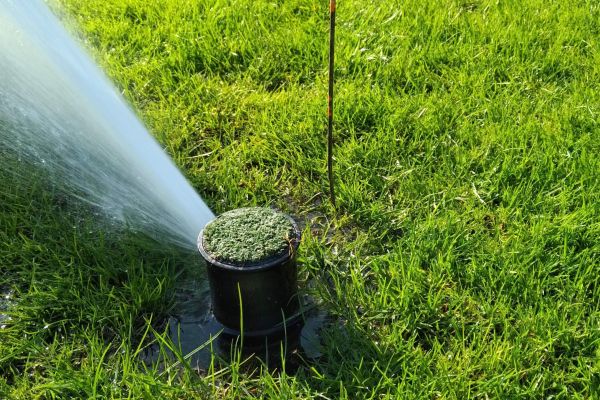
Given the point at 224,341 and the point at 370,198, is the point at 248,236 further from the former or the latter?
the point at 370,198

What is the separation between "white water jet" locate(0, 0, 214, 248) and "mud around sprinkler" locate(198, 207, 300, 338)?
1.37 ft

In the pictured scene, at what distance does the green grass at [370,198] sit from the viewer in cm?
238

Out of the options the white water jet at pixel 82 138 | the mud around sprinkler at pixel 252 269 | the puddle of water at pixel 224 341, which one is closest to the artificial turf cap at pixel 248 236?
the mud around sprinkler at pixel 252 269

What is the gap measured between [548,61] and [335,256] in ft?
5.79

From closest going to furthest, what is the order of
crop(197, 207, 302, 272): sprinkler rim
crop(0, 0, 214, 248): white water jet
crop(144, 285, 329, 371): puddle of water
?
crop(197, 207, 302, 272): sprinkler rim, crop(144, 285, 329, 371): puddle of water, crop(0, 0, 214, 248): white water jet

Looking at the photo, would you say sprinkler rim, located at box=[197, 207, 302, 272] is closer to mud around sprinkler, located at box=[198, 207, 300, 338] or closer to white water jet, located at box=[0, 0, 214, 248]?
mud around sprinkler, located at box=[198, 207, 300, 338]

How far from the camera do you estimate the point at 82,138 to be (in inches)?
126

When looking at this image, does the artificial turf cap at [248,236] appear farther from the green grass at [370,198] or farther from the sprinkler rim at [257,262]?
the green grass at [370,198]

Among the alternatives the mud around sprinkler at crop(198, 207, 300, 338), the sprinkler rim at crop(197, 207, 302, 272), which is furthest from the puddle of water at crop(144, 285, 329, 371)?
the sprinkler rim at crop(197, 207, 302, 272)

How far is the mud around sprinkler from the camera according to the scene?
2.33 metres

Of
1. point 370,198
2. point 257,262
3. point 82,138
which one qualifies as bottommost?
point 370,198

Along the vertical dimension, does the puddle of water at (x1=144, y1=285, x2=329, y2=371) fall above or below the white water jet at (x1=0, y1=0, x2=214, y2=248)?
below

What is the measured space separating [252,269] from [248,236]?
136 mm

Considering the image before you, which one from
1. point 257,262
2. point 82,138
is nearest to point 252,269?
point 257,262
